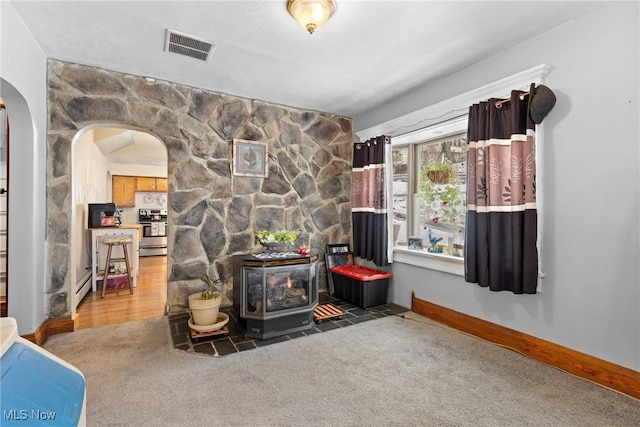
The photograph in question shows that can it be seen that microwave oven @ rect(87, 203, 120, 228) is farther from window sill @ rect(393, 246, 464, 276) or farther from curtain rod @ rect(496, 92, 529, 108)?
curtain rod @ rect(496, 92, 529, 108)

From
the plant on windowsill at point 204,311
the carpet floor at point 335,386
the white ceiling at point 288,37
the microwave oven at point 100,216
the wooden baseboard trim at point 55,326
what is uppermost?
the white ceiling at point 288,37

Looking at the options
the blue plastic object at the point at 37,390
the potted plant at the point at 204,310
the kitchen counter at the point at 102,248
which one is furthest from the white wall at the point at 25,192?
the blue plastic object at the point at 37,390

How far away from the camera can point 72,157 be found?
3.00 m

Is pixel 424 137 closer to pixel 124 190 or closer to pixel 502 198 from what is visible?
pixel 502 198

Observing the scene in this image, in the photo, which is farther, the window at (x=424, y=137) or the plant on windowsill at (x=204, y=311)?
the plant on windowsill at (x=204, y=311)

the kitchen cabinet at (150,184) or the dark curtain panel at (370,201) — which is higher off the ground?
the kitchen cabinet at (150,184)

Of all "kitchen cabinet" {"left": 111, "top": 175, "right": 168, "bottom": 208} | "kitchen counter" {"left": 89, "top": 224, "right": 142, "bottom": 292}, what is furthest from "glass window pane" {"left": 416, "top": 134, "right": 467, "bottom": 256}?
"kitchen cabinet" {"left": 111, "top": 175, "right": 168, "bottom": 208}

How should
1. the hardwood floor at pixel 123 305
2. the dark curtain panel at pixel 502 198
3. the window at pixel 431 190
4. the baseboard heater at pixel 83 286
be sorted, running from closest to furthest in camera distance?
the dark curtain panel at pixel 502 198 → the hardwood floor at pixel 123 305 → the window at pixel 431 190 → the baseboard heater at pixel 83 286

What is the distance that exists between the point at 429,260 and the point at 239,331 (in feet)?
6.80

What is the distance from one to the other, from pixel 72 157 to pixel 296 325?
8.77 feet

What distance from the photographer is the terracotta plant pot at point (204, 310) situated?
2766mm

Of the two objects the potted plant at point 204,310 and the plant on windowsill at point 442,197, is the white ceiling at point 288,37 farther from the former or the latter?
the potted plant at point 204,310

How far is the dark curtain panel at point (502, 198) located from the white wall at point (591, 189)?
0.15 m

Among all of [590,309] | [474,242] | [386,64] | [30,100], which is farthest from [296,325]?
[30,100]
